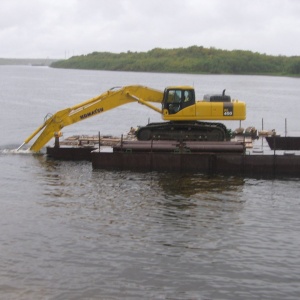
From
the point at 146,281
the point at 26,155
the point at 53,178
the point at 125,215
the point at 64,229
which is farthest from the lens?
the point at 26,155

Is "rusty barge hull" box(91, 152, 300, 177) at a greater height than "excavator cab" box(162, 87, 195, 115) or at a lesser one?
lesser

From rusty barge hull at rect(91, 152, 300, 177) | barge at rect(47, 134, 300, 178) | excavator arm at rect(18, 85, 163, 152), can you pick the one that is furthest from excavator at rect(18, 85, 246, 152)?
rusty barge hull at rect(91, 152, 300, 177)

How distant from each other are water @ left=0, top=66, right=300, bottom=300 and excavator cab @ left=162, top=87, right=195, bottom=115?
16.2ft

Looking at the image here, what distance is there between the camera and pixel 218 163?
35562mm

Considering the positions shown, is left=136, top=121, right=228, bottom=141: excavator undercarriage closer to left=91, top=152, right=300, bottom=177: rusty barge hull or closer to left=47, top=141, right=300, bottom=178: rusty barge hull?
left=47, top=141, right=300, bottom=178: rusty barge hull

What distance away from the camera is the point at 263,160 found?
35.6 metres

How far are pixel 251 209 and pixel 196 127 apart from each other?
11025 millimetres

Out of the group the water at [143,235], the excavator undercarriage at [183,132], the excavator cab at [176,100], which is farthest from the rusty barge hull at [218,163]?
the excavator cab at [176,100]

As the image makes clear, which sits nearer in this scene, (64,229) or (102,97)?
(64,229)

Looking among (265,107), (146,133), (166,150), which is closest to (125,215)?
(166,150)

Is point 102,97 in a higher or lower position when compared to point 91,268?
higher

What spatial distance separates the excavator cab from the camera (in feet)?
125

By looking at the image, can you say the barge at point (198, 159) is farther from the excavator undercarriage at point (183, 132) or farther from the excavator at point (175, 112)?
the excavator at point (175, 112)

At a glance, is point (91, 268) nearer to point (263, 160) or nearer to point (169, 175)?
point (169, 175)
